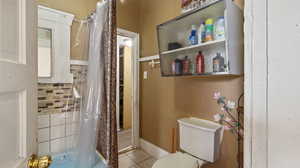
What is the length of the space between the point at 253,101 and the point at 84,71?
1732mm

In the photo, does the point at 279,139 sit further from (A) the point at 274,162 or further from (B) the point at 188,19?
(B) the point at 188,19

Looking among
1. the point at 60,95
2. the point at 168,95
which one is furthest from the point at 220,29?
the point at 60,95

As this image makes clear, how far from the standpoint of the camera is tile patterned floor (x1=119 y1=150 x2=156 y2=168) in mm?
2077

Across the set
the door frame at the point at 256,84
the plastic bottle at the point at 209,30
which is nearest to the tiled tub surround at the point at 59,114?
the plastic bottle at the point at 209,30

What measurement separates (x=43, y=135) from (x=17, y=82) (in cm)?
144

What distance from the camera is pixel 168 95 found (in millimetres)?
2100

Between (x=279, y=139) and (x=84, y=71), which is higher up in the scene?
(x=84, y=71)

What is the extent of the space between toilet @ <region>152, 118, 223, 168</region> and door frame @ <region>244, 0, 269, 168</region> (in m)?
0.93

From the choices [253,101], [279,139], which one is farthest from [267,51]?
[279,139]

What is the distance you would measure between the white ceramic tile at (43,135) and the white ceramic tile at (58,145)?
9 centimetres

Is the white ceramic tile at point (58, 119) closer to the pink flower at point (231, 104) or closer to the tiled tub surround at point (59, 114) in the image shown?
the tiled tub surround at point (59, 114)

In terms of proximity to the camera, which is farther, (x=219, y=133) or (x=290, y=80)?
(x=219, y=133)

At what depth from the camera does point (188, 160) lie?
1.41 metres

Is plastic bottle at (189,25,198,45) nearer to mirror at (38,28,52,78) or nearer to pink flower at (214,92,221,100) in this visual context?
pink flower at (214,92,221,100)
